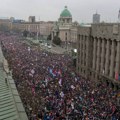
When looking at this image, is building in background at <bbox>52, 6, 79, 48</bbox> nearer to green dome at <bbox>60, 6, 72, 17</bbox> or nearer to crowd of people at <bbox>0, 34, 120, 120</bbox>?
green dome at <bbox>60, 6, 72, 17</bbox>

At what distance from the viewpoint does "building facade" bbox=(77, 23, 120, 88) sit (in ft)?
158

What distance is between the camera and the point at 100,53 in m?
54.4

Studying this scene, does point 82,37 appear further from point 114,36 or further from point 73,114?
point 73,114

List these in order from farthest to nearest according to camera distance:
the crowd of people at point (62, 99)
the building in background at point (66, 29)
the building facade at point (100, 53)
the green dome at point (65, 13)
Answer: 1. the green dome at point (65, 13)
2. the building in background at point (66, 29)
3. the building facade at point (100, 53)
4. the crowd of people at point (62, 99)

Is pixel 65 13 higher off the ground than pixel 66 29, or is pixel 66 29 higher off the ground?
pixel 65 13

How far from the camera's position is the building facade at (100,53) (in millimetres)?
48094

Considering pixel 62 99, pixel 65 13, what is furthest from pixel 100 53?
pixel 65 13

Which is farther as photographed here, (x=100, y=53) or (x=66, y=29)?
(x=66, y=29)

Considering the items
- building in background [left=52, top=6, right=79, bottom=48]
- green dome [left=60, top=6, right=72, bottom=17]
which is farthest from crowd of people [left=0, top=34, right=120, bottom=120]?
green dome [left=60, top=6, right=72, bottom=17]

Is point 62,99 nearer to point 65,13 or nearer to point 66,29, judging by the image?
point 66,29

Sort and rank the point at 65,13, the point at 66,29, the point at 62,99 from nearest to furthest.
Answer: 1. the point at 62,99
2. the point at 66,29
3. the point at 65,13

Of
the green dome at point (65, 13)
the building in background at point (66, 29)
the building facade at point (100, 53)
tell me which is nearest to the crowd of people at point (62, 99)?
the building facade at point (100, 53)

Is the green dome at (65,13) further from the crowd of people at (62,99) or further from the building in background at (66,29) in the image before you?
the crowd of people at (62,99)

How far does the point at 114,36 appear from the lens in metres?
48.4
